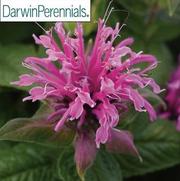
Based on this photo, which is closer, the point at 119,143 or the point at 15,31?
the point at 119,143

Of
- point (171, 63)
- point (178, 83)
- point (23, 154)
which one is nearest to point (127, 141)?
point (23, 154)

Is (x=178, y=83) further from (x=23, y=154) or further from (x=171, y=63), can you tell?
(x=23, y=154)

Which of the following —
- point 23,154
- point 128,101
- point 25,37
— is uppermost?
point 25,37

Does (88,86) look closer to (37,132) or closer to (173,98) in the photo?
(37,132)

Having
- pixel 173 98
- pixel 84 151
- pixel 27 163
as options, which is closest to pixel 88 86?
pixel 84 151

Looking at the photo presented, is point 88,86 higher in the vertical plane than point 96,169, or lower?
higher

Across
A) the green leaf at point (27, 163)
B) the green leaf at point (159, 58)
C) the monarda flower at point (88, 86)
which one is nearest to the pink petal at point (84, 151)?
the monarda flower at point (88, 86)
